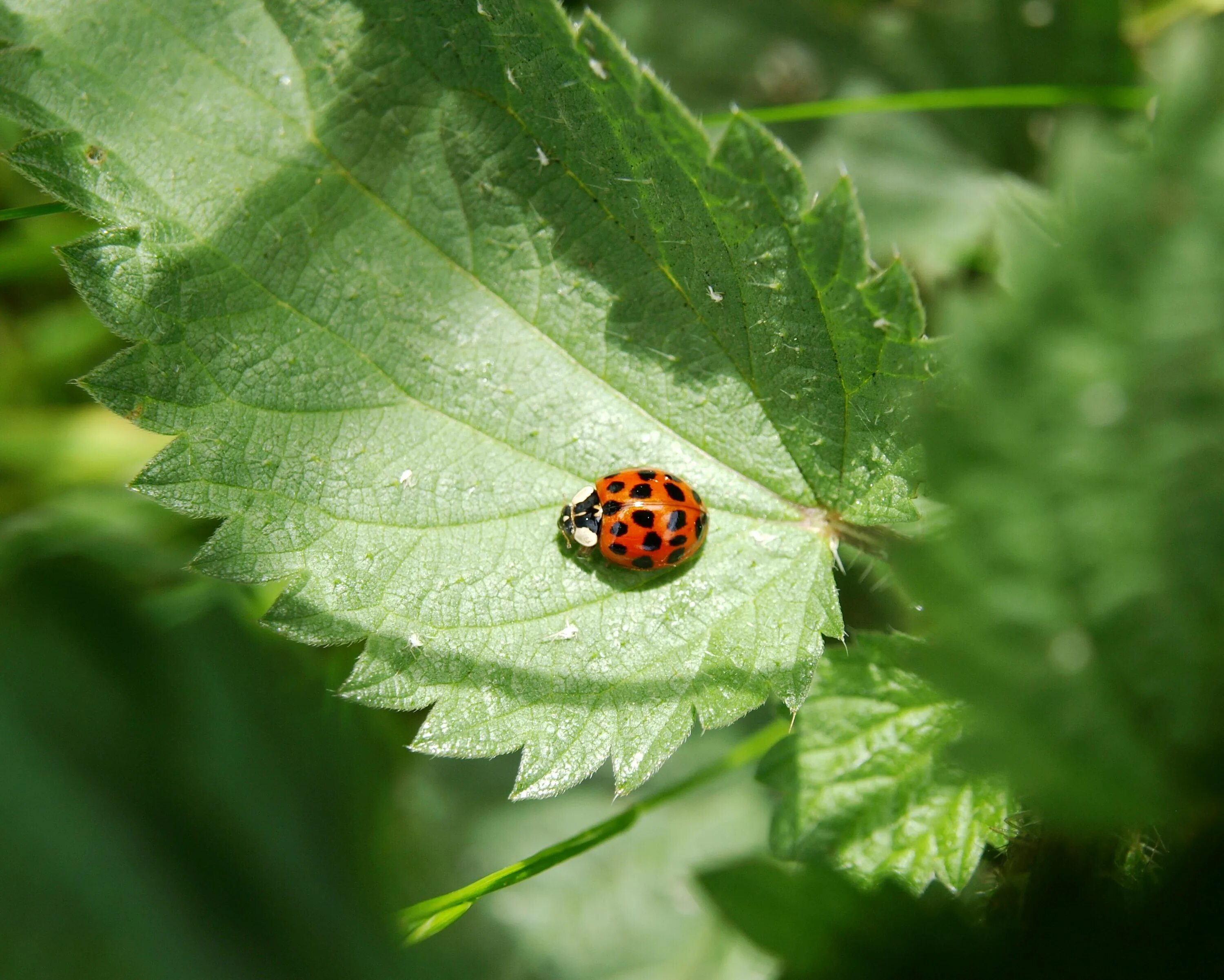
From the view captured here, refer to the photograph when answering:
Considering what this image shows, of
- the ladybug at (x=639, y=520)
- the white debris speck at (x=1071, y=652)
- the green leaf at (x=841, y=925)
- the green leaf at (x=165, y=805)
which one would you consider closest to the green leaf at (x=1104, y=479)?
the white debris speck at (x=1071, y=652)

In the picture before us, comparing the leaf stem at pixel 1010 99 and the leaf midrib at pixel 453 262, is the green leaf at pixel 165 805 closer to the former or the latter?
the leaf midrib at pixel 453 262

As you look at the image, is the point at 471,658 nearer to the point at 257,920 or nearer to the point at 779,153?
the point at 257,920

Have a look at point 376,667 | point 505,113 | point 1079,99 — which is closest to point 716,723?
point 376,667

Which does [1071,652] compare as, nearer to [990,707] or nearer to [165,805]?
[990,707]

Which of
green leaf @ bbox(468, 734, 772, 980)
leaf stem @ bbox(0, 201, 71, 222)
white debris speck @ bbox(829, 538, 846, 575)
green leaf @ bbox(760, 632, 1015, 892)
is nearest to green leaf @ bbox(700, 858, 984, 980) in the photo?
green leaf @ bbox(760, 632, 1015, 892)

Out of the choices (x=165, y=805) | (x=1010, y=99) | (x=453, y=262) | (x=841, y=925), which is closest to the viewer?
(x=165, y=805)

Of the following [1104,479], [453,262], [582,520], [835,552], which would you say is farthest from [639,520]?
[1104,479]
